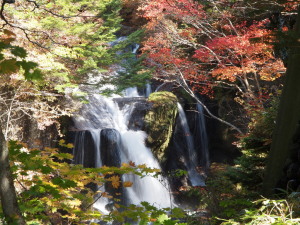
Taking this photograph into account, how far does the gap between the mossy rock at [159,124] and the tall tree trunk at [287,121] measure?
338 inches

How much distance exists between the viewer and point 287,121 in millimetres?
3758

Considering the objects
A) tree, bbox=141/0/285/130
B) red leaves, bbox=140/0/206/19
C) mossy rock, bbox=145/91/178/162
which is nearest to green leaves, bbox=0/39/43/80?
tree, bbox=141/0/285/130

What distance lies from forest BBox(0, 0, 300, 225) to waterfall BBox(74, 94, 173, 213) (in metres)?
0.04

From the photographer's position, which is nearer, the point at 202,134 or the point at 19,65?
the point at 19,65

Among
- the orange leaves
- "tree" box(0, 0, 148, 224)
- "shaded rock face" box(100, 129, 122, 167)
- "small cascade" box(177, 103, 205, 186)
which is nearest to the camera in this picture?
the orange leaves

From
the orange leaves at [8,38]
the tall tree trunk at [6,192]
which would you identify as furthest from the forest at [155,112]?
the orange leaves at [8,38]

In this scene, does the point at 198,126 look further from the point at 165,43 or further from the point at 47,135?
the point at 47,135

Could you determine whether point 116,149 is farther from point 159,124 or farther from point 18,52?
point 18,52

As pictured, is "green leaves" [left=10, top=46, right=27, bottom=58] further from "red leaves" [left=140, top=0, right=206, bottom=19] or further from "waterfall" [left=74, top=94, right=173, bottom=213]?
"waterfall" [left=74, top=94, right=173, bottom=213]

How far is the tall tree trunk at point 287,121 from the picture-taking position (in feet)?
12.2

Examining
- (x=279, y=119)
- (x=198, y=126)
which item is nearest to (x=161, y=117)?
(x=198, y=126)

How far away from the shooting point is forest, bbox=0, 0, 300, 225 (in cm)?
354

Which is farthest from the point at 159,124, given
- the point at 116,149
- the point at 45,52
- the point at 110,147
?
the point at 45,52

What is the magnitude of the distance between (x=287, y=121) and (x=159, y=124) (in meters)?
8.71
